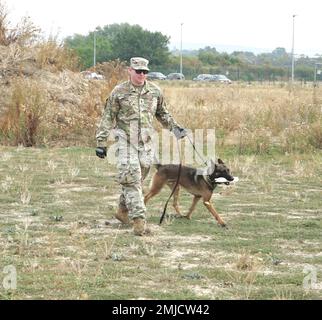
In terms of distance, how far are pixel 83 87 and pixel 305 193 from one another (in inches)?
455

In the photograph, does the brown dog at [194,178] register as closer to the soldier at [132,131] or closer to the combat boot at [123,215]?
the combat boot at [123,215]

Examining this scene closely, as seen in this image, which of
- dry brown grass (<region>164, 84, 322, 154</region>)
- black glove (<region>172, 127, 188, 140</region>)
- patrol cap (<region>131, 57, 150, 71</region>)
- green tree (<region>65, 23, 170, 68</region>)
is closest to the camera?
patrol cap (<region>131, 57, 150, 71</region>)

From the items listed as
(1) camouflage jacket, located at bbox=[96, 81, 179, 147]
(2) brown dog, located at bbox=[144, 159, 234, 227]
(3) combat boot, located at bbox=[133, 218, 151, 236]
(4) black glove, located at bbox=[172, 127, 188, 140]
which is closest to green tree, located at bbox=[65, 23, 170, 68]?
(2) brown dog, located at bbox=[144, 159, 234, 227]

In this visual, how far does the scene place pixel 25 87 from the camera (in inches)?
735

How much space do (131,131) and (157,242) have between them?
1.39 m

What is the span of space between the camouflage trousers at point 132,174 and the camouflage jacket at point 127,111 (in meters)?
0.17

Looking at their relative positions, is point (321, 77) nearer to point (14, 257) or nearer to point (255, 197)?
point (255, 197)

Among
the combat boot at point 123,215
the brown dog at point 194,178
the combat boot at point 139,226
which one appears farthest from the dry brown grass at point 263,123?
→ the combat boot at point 139,226

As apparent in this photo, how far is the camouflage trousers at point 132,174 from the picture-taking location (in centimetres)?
852

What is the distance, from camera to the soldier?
8.52 meters

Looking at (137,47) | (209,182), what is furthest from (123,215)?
(137,47)

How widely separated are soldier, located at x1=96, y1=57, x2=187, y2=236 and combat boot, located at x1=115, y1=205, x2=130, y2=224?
0.82 feet

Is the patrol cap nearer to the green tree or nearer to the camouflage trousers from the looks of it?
the camouflage trousers

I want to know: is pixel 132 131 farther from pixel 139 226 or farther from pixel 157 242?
pixel 157 242
